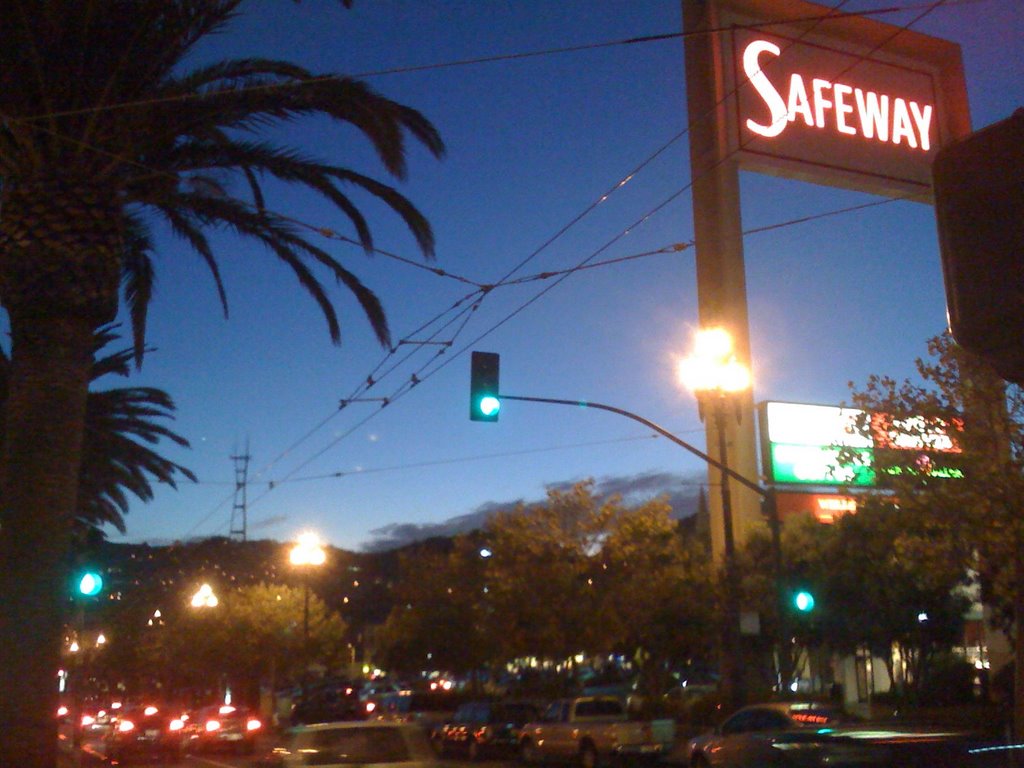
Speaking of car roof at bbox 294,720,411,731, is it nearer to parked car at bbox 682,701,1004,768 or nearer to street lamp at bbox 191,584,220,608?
parked car at bbox 682,701,1004,768

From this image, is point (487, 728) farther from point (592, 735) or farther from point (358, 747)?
point (358, 747)

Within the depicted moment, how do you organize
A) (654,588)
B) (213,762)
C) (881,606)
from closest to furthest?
1. (213,762)
2. (881,606)
3. (654,588)

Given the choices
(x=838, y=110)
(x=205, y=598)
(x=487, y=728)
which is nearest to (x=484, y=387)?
(x=487, y=728)

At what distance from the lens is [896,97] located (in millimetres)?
40406

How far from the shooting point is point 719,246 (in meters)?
37.5

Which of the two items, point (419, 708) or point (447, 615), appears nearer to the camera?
point (419, 708)

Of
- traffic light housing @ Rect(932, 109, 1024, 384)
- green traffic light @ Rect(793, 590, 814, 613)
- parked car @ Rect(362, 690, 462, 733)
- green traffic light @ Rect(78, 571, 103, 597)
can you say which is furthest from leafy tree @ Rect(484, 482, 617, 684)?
traffic light housing @ Rect(932, 109, 1024, 384)

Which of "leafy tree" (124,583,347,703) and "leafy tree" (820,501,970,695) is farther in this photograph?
"leafy tree" (124,583,347,703)

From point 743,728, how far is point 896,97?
2890 centimetres

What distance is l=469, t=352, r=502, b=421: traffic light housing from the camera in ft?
64.5

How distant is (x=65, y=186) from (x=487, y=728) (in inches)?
871

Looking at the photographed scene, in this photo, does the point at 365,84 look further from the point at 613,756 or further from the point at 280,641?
the point at 280,641

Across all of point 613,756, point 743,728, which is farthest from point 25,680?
point 613,756

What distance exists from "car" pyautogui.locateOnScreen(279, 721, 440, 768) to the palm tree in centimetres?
295
